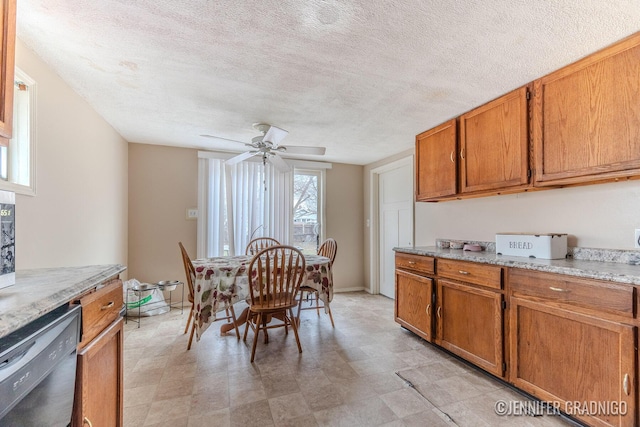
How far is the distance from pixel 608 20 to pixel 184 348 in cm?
354

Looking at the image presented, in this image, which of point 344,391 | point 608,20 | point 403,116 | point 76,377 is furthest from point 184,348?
point 608,20

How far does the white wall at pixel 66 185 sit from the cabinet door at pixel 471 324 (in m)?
2.88

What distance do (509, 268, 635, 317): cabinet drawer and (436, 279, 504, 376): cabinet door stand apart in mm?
199

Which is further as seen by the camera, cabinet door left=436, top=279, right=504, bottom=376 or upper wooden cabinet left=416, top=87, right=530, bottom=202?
upper wooden cabinet left=416, top=87, right=530, bottom=202

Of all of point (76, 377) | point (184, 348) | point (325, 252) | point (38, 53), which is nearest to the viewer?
point (76, 377)

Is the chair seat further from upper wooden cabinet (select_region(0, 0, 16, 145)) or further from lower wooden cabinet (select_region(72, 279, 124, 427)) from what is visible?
upper wooden cabinet (select_region(0, 0, 16, 145))

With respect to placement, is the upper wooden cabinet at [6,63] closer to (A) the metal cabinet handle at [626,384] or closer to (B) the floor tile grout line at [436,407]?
(B) the floor tile grout line at [436,407]

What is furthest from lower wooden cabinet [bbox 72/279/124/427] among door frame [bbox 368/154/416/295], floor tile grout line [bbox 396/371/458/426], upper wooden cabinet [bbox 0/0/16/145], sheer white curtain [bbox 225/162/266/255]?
door frame [bbox 368/154/416/295]

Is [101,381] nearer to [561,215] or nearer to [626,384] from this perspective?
[626,384]

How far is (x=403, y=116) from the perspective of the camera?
2.60 metres

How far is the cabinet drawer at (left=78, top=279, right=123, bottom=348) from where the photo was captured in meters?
0.98

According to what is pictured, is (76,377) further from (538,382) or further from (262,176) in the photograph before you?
(262,176)

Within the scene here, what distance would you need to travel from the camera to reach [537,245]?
196cm

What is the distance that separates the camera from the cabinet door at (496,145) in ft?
6.64
